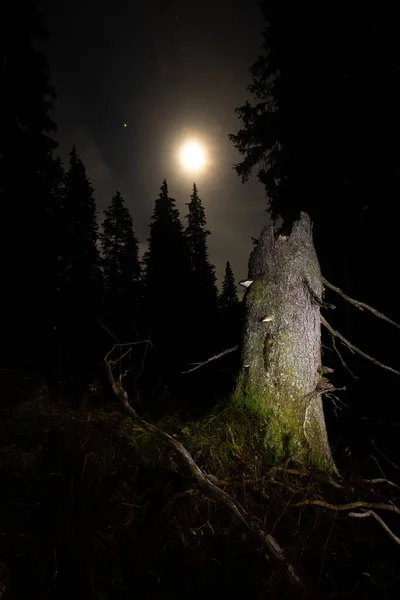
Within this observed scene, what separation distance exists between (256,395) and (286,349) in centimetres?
59

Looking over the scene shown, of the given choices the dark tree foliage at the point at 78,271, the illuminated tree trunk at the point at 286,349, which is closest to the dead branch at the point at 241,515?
the illuminated tree trunk at the point at 286,349

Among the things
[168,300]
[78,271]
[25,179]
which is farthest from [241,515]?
[78,271]

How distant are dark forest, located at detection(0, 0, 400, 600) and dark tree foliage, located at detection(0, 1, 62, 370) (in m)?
0.06

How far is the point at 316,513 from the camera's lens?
7.36 ft

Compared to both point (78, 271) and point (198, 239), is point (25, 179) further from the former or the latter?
point (198, 239)

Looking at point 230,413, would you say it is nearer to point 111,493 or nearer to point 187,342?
point 111,493

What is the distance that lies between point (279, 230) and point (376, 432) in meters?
5.50

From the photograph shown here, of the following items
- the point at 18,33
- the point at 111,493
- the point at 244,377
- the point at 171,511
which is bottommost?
the point at 171,511

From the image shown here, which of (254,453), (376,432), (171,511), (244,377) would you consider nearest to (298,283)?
(244,377)

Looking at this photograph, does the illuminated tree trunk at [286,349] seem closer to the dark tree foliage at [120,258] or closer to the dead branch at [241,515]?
the dead branch at [241,515]

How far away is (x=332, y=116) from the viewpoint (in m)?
6.71

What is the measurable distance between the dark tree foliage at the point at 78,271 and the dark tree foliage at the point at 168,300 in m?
3.19

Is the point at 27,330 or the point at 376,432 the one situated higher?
the point at 27,330

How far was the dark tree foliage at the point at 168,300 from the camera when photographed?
50.8ft
